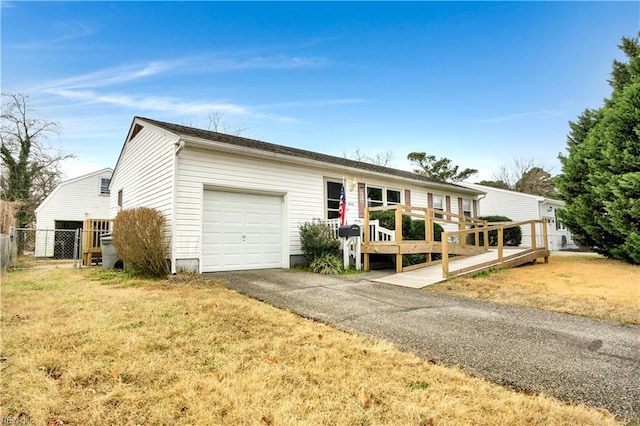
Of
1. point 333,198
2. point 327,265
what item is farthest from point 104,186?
point 327,265

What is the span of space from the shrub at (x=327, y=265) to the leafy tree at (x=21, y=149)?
22.1m

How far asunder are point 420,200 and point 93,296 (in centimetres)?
1224

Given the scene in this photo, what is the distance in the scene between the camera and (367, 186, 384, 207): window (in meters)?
12.3

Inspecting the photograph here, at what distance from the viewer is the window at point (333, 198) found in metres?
11.0

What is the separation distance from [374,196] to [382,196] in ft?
1.32

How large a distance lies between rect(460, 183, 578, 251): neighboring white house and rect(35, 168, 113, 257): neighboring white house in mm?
25654

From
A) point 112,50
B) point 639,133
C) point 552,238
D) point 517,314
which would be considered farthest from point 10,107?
point 552,238

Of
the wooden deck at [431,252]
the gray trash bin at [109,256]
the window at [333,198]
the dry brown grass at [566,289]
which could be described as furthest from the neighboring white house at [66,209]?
the dry brown grass at [566,289]

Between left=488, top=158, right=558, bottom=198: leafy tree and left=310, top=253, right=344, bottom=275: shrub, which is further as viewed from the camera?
left=488, top=158, right=558, bottom=198: leafy tree

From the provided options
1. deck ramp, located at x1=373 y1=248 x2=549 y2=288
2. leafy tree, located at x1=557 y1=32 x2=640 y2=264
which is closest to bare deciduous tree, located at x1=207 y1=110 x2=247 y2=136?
deck ramp, located at x1=373 y1=248 x2=549 y2=288

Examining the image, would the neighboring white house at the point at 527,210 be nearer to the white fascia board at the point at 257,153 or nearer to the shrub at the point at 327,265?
the white fascia board at the point at 257,153

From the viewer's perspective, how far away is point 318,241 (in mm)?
9305

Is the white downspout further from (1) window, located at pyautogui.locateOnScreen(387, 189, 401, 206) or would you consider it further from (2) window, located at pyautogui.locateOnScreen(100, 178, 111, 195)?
(2) window, located at pyautogui.locateOnScreen(100, 178, 111, 195)

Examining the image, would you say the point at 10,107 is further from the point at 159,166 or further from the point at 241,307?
the point at 241,307
